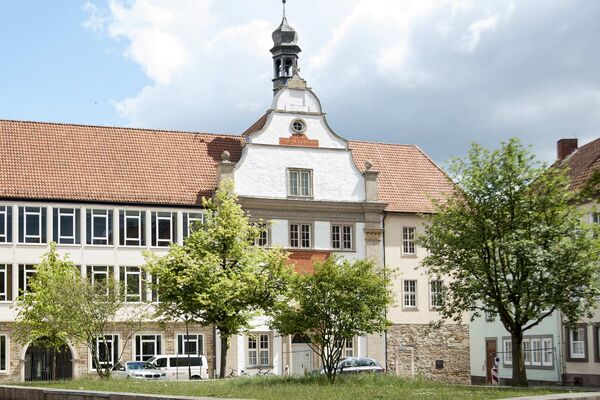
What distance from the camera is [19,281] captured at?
182 ft

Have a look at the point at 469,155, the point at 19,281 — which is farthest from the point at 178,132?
the point at 469,155

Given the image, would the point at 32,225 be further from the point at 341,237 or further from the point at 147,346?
the point at 341,237

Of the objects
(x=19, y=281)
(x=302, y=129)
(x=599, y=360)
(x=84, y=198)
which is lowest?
(x=599, y=360)

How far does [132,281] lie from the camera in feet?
187

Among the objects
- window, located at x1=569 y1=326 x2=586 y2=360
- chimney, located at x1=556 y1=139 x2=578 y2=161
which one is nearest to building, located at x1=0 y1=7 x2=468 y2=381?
window, located at x1=569 y1=326 x2=586 y2=360

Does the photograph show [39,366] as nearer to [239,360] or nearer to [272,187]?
[239,360]

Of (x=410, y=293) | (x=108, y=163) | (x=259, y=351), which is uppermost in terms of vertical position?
(x=108, y=163)

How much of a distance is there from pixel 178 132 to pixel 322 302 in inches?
1026

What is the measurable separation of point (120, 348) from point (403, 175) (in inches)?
803

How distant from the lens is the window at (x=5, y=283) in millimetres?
55250

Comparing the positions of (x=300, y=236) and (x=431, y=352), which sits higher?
(x=300, y=236)

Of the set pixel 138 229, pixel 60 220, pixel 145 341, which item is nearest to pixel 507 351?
pixel 145 341

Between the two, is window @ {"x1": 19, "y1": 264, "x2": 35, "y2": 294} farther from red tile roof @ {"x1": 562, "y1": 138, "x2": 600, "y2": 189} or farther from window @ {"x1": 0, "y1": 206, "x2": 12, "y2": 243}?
red tile roof @ {"x1": 562, "y1": 138, "x2": 600, "y2": 189}

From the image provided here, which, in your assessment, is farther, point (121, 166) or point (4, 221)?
point (121, 166)
